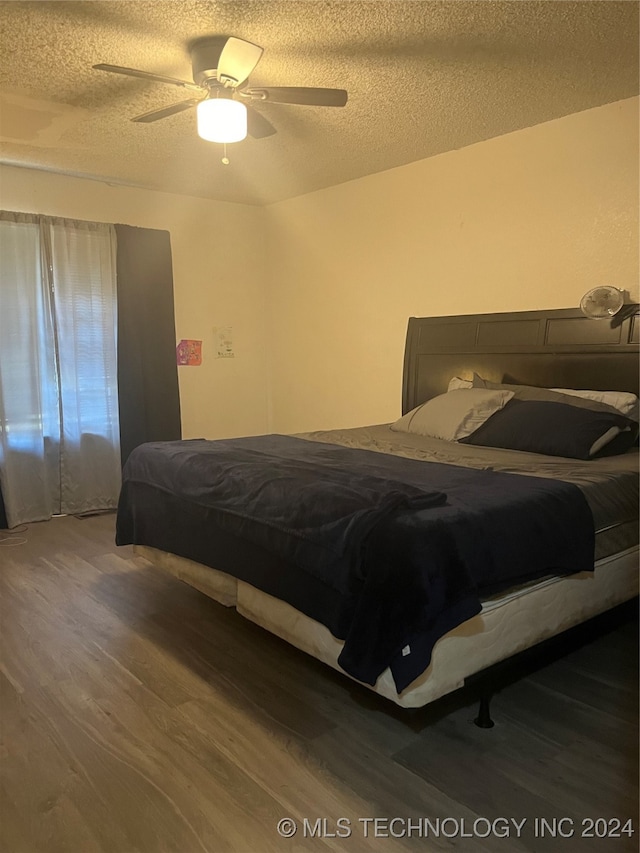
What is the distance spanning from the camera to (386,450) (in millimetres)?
3135

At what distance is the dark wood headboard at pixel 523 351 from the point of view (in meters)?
3.18

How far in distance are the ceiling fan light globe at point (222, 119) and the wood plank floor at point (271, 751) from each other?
6.80 ft

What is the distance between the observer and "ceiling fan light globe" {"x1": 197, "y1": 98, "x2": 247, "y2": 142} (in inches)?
97.7

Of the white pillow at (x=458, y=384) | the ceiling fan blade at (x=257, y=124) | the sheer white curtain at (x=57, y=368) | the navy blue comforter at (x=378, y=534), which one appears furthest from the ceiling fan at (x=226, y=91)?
the sheer white curtain at (x=57, y=368)

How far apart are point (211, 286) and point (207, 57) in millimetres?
2709

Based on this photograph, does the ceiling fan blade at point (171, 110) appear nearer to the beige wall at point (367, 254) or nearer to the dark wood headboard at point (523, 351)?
the beige wall at point (367, 254)

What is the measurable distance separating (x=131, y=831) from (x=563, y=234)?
3289 millimetres

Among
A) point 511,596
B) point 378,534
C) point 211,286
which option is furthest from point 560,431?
point 211,286

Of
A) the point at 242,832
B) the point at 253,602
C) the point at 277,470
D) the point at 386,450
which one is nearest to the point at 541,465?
the point at 386,450

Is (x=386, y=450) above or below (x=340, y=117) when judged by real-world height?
below

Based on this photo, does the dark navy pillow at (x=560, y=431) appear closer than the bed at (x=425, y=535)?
No

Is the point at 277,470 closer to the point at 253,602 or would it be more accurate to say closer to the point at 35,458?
the point at 253,602

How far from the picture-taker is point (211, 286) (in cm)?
511

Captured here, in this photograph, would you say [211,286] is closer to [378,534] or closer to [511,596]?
[378,534]
